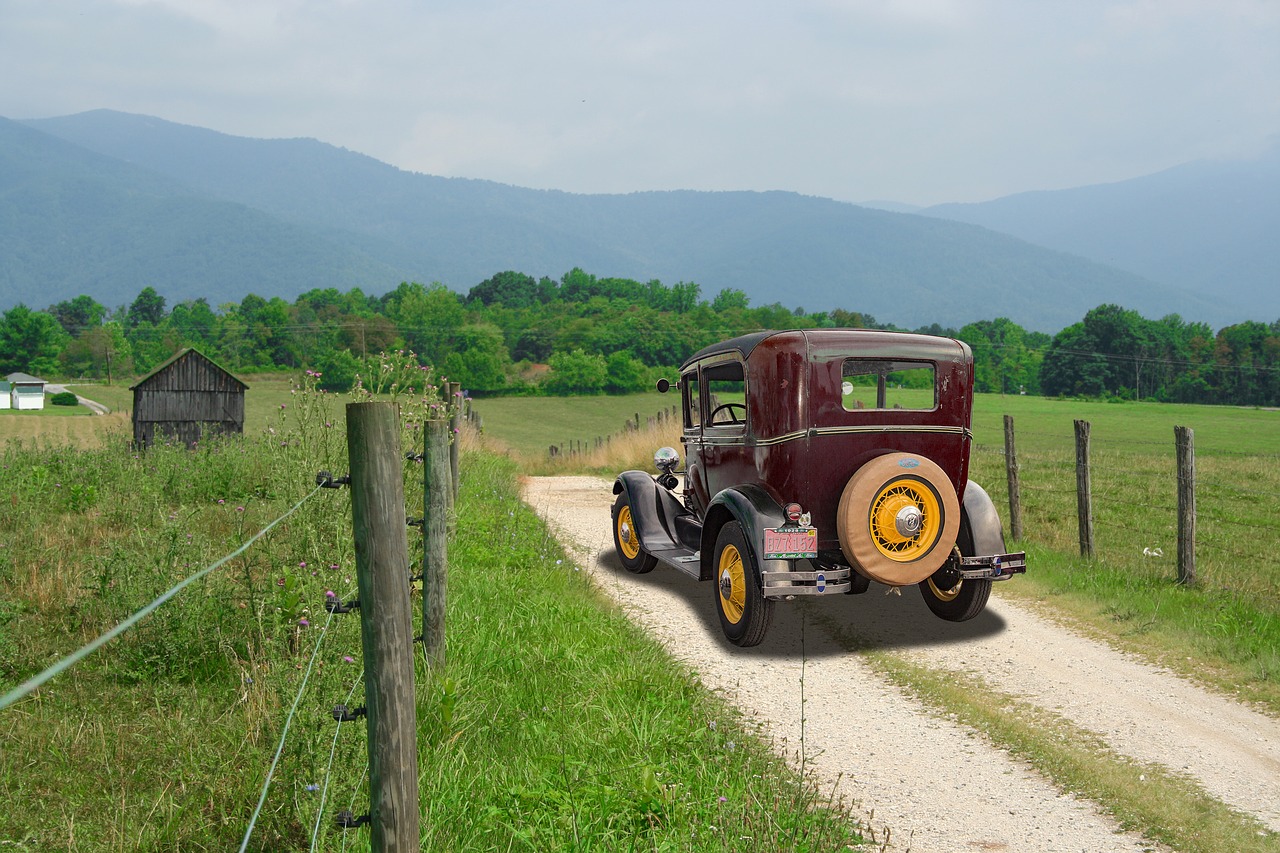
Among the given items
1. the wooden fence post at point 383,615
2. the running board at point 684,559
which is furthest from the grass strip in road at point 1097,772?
Result: the wooden fence post at point 383,615

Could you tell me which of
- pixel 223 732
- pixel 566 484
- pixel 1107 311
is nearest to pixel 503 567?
pixel 223 732

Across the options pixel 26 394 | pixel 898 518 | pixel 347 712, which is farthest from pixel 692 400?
pixel 26 394

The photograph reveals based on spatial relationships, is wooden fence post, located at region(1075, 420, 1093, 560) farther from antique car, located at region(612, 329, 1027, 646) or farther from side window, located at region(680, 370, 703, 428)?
side window, located at region(680, 370, 703, 428)

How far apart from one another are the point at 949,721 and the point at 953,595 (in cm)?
253

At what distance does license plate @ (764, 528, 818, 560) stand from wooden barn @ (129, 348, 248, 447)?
21.7 metres

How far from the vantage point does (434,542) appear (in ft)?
15.4

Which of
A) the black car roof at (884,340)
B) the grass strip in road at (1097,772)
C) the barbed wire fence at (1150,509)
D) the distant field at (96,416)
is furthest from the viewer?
the distant field at (96,416)

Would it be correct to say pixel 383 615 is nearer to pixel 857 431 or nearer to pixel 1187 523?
pixel 857 431

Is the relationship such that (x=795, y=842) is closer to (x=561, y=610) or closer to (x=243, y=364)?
(x=561, y=610)

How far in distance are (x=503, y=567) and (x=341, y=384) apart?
81.3m

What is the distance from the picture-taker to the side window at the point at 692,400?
9031 mm

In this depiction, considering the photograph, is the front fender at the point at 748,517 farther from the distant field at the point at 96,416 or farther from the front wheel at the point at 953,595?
the distant field at the point at 96,416

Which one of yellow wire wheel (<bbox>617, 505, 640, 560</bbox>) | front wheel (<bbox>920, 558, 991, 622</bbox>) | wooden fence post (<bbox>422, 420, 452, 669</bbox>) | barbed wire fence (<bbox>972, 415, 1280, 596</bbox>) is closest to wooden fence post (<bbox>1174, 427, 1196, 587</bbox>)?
barbed wire fence (<bbox>972, 415, 1280, 596</bbox>)

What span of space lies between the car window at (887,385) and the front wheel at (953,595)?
4.97ft
